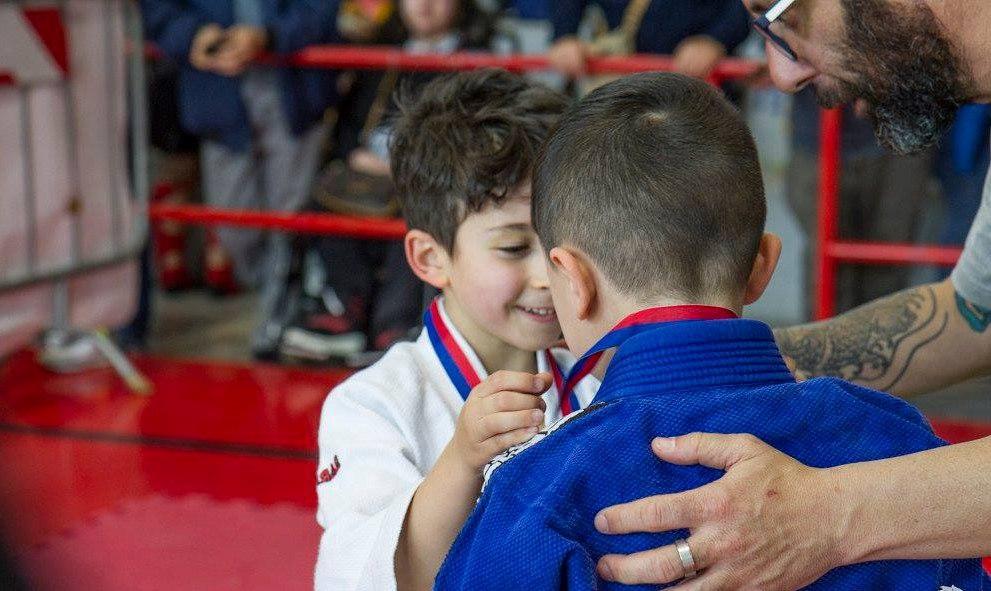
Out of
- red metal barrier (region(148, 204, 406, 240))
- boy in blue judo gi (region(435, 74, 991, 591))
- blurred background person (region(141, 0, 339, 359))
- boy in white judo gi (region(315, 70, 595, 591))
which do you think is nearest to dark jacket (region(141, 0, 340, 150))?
blurred background person (region(141, 0, 339, 359))

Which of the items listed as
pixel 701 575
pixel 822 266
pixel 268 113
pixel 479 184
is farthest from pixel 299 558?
pixel 268 113

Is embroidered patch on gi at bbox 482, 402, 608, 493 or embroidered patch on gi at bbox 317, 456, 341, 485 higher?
embroidered patch on gi at bbox 482, 402, 608, 493

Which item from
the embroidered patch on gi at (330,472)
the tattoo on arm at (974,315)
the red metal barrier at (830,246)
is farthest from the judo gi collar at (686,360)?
the red metal barrier at (830,246)

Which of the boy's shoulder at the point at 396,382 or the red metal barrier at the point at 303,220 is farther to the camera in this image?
the red metal barrier at the point at 303,220

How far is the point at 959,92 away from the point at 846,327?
442mm

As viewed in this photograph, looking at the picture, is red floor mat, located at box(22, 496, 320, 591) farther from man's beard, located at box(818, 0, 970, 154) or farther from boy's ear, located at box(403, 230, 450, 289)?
man's beard, located at box(818, 0, 970, 154)

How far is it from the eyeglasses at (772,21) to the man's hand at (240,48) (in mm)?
2670

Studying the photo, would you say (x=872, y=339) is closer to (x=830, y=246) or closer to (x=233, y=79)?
(x=830, y=246)

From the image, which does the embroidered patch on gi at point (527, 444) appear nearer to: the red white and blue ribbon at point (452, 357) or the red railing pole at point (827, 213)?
the red white and blue ribbon at point (452, 357)

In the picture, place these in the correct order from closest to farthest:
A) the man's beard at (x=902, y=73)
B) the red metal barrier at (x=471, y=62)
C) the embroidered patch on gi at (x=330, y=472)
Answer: the embroidered patch on gi at (x=330, y=472)
the man's beard at (x=902, y=73)
the red metal barrier at (x=471, y=62)

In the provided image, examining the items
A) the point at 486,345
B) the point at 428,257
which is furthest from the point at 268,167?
the point at 486,345

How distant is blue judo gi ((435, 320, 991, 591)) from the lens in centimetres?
116

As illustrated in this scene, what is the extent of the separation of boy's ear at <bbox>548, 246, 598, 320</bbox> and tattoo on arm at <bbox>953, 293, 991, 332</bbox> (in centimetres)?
98

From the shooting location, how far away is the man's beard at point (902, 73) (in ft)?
5.45
